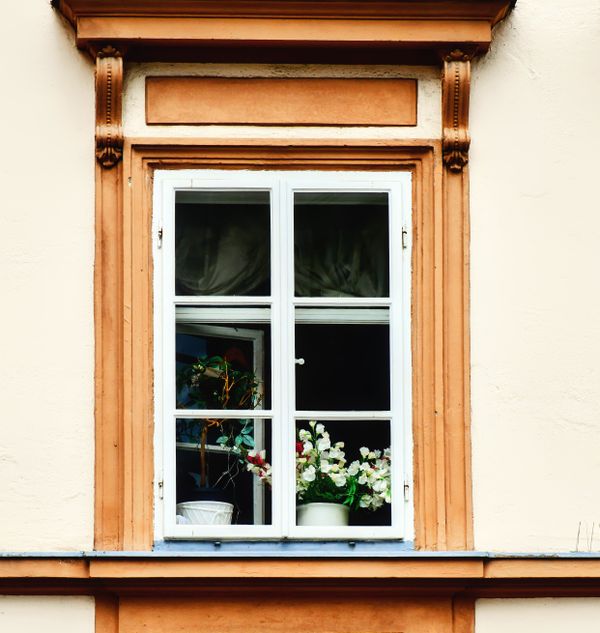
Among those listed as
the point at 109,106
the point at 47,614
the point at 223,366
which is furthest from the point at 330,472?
the point at 109,106

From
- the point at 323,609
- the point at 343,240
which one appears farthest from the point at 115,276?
the point at 323,609

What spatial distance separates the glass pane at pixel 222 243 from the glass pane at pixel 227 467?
598 mm

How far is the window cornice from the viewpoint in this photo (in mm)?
7992

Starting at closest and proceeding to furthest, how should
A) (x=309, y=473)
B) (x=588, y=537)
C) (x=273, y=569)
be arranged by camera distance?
1. (x=273, y=569)
2. (x=588, y=537)
3. (x=309, y=473)

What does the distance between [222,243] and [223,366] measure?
55cm

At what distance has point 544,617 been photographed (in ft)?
25.6

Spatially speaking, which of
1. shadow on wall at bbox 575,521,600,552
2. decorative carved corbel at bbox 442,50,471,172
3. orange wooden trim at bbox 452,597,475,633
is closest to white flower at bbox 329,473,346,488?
orange wooden trim at bbox 452,597,475,633

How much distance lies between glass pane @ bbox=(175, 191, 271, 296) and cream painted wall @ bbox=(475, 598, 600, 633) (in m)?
1.71

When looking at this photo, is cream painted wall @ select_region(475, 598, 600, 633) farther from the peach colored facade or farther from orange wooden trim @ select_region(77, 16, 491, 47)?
orange wooden trim @ select_region(77, 16, 491, 47)

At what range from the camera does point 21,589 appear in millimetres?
7742

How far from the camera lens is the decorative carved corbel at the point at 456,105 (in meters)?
8.05

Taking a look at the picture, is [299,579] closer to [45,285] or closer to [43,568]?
[43,568]

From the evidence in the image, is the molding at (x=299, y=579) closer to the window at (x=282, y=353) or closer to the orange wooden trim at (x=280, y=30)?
the window at (x=282, y=353)

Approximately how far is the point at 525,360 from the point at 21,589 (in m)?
2.38
